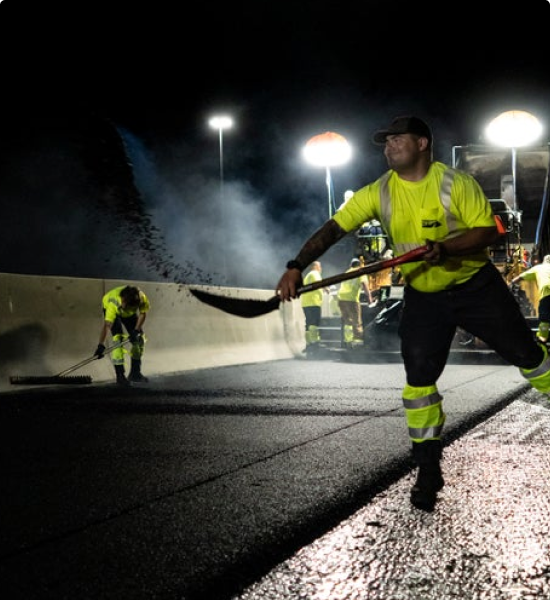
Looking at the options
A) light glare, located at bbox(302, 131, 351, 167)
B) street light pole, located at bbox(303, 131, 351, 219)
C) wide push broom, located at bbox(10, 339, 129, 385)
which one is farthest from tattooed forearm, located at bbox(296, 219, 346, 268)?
light glare, located at bbox(302, 131, 351, 167)

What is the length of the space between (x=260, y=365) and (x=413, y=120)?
8137mm

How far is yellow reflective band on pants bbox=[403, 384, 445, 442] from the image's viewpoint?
3.46 metres

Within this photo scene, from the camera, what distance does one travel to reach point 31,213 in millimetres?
22188

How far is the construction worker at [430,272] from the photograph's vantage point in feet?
11.3

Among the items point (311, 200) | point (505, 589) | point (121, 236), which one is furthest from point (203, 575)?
point (311, 200)

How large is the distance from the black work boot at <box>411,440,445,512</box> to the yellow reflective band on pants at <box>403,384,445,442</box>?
4 centimetres

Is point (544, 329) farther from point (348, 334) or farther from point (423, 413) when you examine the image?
point (423, 413)

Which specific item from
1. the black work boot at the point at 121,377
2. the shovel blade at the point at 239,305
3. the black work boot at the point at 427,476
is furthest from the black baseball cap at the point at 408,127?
the black work boot at the point at 121,377

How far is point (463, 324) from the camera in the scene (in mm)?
3551

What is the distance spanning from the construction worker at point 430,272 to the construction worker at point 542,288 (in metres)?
7.16

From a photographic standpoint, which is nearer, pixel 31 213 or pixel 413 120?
pixel 413 120

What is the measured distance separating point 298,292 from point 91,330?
5732 millimetres

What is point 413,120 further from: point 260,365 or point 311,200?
point 311,200

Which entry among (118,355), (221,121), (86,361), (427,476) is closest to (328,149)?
(221,121)
